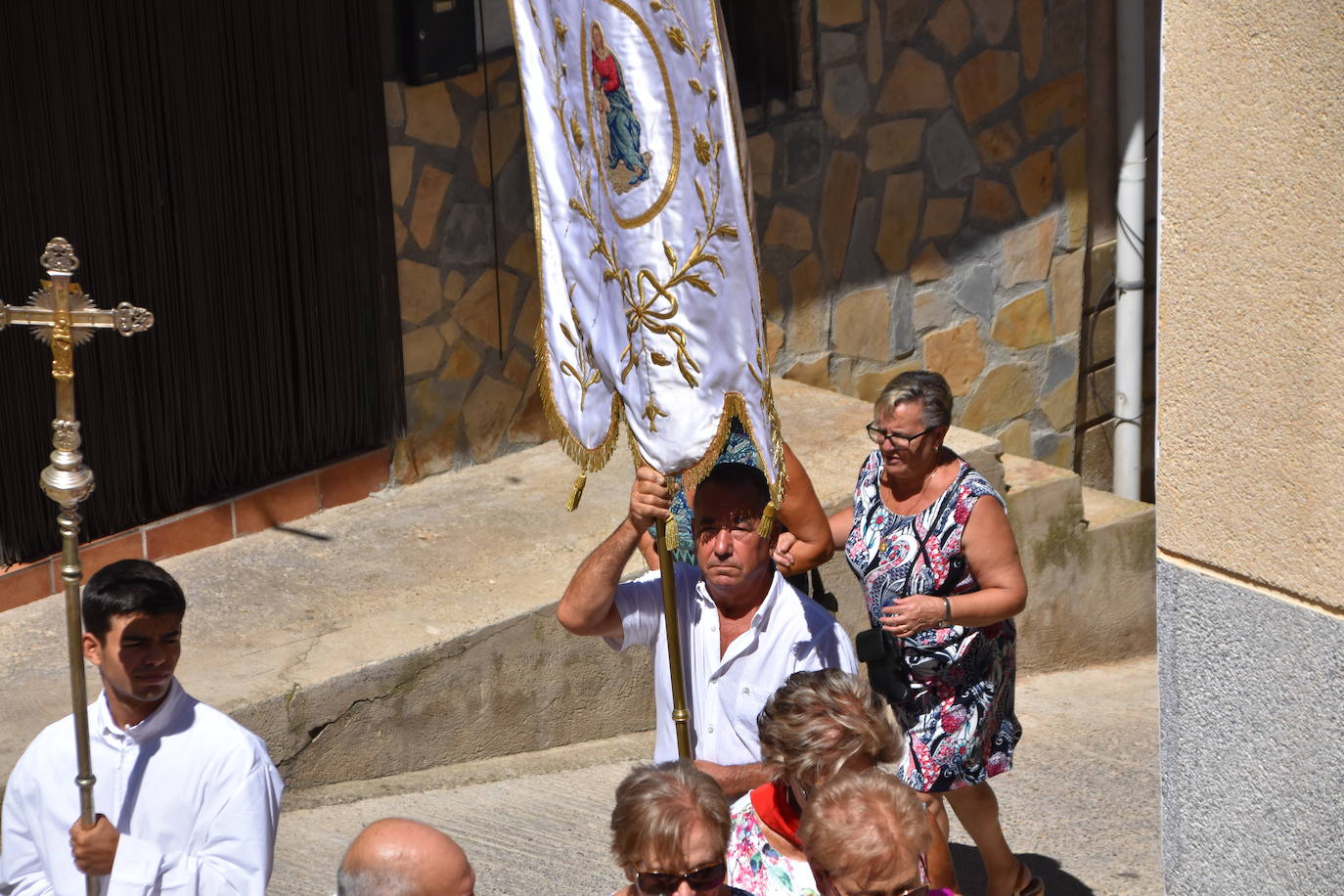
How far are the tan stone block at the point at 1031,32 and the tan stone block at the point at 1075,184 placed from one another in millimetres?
448

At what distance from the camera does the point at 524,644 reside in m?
6.42

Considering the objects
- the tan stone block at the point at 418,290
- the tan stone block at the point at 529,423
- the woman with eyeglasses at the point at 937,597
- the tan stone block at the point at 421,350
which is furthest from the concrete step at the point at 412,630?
the woman with eyeglasses at the point at 937,597

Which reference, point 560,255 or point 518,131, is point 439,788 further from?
point 518,131

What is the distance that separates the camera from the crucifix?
3750 millimetres

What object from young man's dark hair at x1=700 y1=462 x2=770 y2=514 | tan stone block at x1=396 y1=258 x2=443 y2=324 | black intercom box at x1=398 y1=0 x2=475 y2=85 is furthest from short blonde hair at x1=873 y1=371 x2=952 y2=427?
black intercom box at x1=398 y1=0 x2=475 y2=85

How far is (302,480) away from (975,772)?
3361 millimetres

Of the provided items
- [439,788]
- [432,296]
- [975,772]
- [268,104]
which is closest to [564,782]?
[439,788]

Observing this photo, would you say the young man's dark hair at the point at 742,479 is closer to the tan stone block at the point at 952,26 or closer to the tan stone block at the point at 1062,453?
the tan stone block at the point at 952,26

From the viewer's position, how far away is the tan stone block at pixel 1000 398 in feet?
31.7

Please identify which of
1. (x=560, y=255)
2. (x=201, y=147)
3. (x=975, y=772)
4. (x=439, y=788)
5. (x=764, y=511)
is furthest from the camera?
(x=201, y=147)

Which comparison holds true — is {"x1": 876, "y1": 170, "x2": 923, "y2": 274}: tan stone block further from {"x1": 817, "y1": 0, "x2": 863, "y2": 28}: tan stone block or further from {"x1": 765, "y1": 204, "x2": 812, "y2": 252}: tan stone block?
{"x1": 817, "y1": 0, "x2": 863, "y2": 28}: tan stone block

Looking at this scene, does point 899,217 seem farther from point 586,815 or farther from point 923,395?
point 923,395

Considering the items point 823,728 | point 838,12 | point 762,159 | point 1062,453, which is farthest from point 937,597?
point 1062,453

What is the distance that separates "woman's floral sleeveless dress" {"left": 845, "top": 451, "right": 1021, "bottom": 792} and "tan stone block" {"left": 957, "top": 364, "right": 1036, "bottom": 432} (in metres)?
4.73
